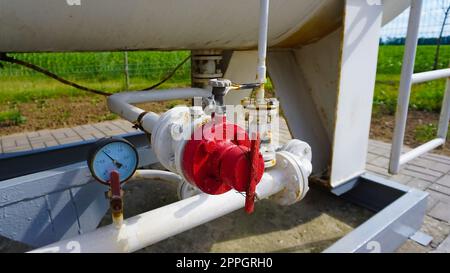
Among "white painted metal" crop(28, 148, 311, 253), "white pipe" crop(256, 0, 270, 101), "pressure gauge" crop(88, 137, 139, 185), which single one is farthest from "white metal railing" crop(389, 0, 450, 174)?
"pressure gauge" crop(88, 137, 139, 185)

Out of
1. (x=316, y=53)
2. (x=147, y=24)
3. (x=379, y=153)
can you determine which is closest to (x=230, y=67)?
(x=316, y=53)

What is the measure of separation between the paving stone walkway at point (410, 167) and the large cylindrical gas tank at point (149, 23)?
1254mm

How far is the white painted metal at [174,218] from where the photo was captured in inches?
37.4

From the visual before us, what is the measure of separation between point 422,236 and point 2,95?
621 centimetres

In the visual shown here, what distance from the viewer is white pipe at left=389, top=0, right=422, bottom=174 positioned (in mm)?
1430

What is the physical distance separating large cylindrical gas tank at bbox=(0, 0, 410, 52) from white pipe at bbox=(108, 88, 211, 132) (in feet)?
0.69

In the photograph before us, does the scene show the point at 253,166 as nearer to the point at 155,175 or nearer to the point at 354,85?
the point at 155,175

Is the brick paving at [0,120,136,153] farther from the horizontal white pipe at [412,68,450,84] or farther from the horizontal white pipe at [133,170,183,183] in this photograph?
the horizontal white pipe at [412,68,450,84]

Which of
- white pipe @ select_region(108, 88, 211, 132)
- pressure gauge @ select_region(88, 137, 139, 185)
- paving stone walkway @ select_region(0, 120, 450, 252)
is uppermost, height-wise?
white pipe @ select_region(108, 88, 211, 132)

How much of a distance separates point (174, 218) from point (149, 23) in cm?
71

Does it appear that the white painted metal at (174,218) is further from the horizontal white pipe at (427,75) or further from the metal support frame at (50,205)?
the horizontal white pipe at (427,75)

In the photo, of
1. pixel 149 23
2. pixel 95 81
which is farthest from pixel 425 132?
pixel 95 81

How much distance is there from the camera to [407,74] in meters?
1.49

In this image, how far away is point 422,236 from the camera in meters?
1.76
